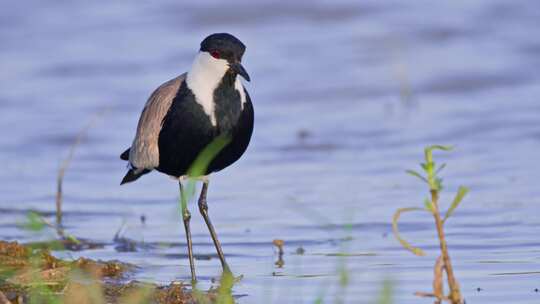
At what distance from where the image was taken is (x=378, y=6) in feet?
52.0

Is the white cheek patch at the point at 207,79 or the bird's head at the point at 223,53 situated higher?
the bird's head at the point at 223,53

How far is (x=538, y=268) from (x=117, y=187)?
13.3 ft

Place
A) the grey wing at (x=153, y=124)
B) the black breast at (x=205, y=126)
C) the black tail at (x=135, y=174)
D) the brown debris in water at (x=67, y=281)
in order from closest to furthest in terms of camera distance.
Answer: the brown debris in water at (x=67, y=281)
the black breast at (x=205, y=126)
the grey wing at (x=153, y=124)
the black tail at (x=135, y=174)

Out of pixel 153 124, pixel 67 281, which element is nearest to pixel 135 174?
pixel 153 124

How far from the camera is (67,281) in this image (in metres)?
5.88

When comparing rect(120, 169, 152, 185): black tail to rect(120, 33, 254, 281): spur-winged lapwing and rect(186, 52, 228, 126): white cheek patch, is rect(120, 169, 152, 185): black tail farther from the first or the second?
rect(186, 52, 228, 126): white cheek patch

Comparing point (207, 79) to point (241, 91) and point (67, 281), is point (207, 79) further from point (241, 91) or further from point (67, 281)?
point (67, 281)

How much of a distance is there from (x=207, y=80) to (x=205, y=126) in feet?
0.82

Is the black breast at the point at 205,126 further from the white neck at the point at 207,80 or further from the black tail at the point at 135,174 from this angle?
the black tail at the point at 135,174

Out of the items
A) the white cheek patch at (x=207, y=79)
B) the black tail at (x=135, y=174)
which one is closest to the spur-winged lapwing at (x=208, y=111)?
the white cheek patch at (x=207, y=79)

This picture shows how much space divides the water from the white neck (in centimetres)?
81

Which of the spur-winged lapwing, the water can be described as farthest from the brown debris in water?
the spur-winged lapwing

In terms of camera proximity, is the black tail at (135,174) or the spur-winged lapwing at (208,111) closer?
the spur-winged lapwing at (208,111)

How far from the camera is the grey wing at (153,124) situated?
21.6 feet
